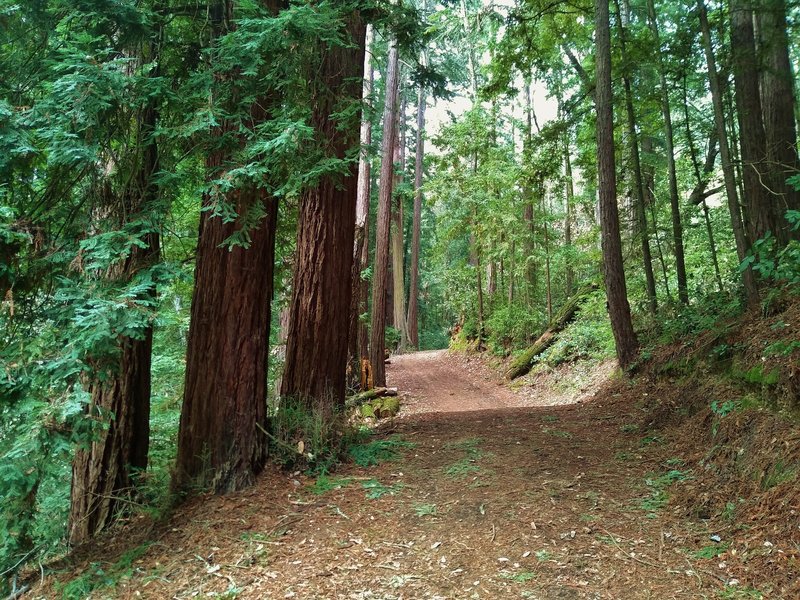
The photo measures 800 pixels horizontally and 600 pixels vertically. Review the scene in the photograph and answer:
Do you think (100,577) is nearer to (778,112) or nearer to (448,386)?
(778,112)

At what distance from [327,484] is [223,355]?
4.71ft

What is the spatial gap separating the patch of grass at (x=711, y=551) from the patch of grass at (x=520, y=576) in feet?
3.52

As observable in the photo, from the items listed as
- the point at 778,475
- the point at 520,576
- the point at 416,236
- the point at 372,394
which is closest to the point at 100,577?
the point at 520,576

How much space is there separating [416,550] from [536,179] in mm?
8976

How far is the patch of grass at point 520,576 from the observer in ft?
10.5

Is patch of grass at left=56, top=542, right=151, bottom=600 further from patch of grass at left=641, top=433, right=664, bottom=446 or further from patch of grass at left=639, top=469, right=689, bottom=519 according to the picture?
patch of grass at left=641, top=433, right=664, bottom=446

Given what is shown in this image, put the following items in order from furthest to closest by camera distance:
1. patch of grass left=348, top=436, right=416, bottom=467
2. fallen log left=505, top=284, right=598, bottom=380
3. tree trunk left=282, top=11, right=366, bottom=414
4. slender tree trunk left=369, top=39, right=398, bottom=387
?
1. fallen log left=505, top=284, right=598, bottom=380
2. slender tree trunk left=369, top=39, right=398, bottom=387
3. tree trunk left=282, top=11, right=366, bottom=414
4. patch of grass left=348, top=436, right=416, bottom=467

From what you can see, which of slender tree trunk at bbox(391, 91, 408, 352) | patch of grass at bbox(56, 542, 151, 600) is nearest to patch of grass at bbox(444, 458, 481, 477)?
patch of grass at bbox(56, 542, 151, 600)

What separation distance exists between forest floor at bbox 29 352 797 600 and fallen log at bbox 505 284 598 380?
344 inches

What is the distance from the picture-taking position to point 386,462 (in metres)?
5.13

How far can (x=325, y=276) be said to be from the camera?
5.68m

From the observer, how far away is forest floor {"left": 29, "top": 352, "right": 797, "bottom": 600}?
3186 mm

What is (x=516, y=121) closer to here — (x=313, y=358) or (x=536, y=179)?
(x=536, y=179)

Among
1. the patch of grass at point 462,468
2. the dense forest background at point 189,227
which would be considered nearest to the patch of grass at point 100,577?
the dense forest background at point 189,227
